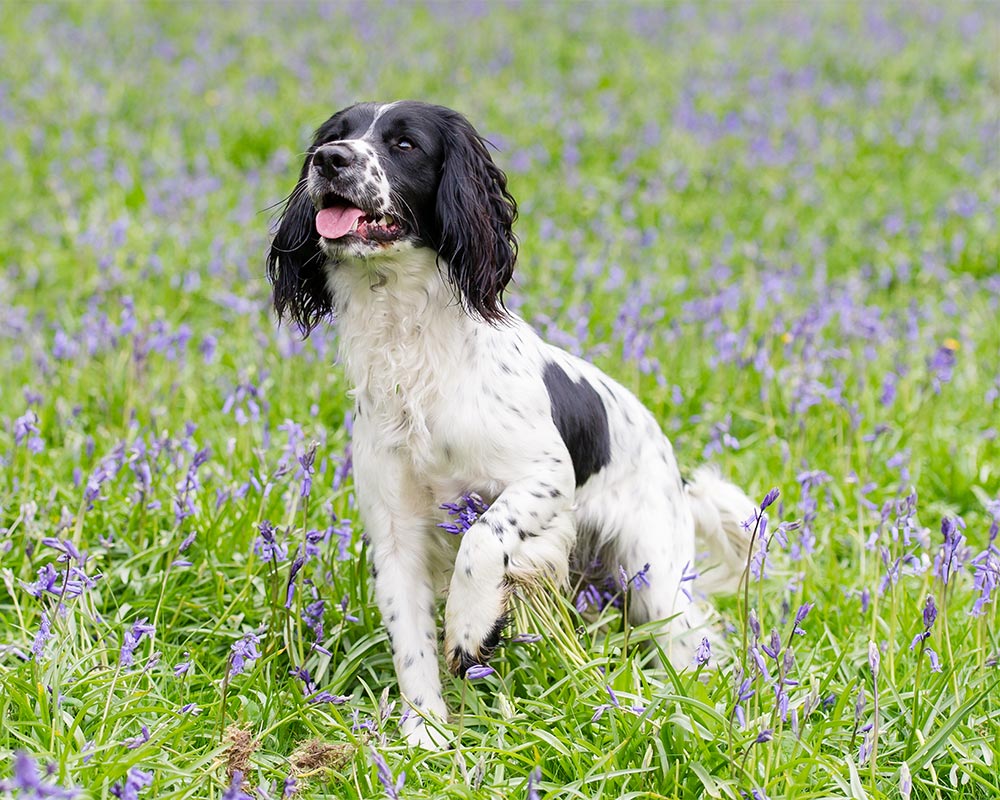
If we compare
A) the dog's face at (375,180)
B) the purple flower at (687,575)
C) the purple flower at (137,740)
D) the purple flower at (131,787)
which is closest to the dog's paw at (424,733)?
the purple flower at (137,740)

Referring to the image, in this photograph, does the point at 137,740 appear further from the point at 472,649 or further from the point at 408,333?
the point at 408,333

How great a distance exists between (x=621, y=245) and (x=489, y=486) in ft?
15.2

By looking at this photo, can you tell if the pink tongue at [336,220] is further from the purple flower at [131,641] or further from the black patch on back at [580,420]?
the purple flower at [131,641]

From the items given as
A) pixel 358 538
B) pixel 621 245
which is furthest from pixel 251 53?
pixel 358 538

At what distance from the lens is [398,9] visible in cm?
1480

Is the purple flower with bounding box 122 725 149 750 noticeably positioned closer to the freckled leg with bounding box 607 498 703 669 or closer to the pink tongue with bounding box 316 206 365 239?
the pink tongue with bounding box 316 206 365 239

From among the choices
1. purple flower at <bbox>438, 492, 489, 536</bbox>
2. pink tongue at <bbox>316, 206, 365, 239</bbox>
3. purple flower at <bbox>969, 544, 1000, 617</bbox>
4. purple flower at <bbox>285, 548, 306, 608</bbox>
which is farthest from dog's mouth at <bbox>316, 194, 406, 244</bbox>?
purple flower at <bbox>969, 544, 1000, 617</bbox>

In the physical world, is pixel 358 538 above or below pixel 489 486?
below

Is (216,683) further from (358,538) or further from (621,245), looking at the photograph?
(621,245)

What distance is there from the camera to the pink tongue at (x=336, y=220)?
3.29 metres

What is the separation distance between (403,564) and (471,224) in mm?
993

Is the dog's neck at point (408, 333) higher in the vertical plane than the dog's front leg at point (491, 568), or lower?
higher

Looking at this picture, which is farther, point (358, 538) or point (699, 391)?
point (699, 391)

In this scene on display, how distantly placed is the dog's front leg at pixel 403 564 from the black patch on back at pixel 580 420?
0.48m
